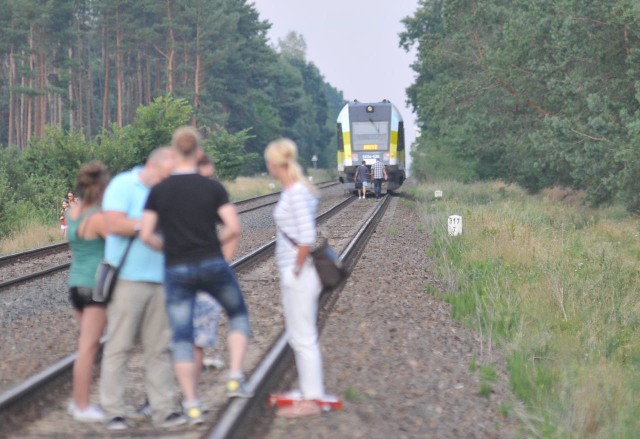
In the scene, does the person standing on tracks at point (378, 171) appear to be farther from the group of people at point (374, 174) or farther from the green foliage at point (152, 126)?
the green foliage at point (152, 126)

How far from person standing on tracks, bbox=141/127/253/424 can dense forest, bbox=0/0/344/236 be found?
18516mm

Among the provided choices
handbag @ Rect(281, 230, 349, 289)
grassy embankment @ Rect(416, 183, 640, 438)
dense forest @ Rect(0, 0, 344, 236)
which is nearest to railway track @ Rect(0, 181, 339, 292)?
dense forest @ Rect(0, 0, 344, 236)

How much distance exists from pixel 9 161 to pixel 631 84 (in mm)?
18129

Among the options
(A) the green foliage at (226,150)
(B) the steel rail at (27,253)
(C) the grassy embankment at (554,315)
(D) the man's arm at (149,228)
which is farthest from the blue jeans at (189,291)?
(A) the green foliage at (226,150)

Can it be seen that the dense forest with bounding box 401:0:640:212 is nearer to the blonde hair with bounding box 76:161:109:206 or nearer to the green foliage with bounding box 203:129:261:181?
the green foliage with bounding box 203:129:261:181

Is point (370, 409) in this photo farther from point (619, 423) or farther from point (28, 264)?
point (28, 264)

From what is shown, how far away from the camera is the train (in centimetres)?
3603

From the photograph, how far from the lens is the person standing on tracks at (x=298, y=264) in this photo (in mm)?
6332

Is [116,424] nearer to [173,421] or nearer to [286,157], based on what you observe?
[173,421]

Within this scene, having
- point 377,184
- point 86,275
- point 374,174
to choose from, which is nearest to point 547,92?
point 374,174

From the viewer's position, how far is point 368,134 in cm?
3622

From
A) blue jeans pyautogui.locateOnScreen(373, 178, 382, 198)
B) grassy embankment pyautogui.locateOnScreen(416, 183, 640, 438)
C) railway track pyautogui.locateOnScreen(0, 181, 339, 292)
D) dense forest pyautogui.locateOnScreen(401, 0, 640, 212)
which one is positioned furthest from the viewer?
blue jeans pyautogui.locateOnScreen(373, 178, 382, 198)

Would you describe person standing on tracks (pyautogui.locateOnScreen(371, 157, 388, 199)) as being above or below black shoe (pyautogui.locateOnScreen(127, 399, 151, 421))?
above

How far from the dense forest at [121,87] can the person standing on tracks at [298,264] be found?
18499 millimetres
